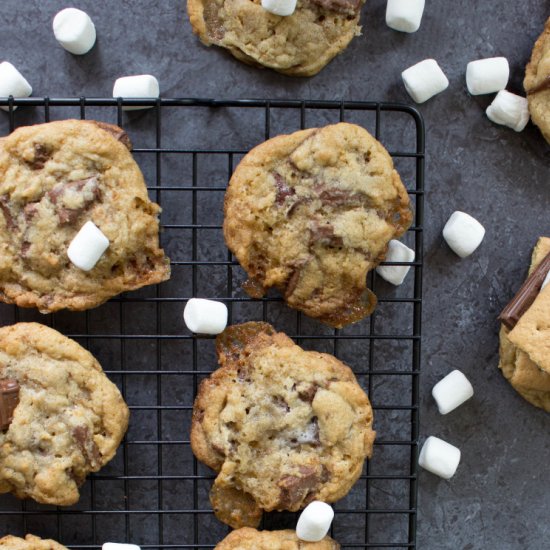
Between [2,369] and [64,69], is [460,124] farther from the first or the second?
[2,369]

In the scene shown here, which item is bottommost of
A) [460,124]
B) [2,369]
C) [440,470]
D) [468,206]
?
[440,470]

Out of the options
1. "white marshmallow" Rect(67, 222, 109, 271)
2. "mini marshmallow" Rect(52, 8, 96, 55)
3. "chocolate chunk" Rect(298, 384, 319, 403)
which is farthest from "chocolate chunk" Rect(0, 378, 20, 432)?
"mini marshmallow" Rect(52, 8, 96, 55)

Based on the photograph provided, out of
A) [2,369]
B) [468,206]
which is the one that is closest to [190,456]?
[2,369]

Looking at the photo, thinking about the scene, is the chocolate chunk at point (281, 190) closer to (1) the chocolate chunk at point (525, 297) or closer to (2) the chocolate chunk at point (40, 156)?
(2) the chocolate chunk at point (40, 156)

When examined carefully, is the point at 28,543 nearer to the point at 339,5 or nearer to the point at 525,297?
the point at 525,297

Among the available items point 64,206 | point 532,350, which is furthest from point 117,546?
point 532,350

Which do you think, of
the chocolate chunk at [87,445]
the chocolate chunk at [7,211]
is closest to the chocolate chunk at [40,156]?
the chocolate chunk at [7,211]

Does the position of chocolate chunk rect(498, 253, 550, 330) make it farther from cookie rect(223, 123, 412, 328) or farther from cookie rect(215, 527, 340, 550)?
cookie rect(215, 527, 340, 550)
